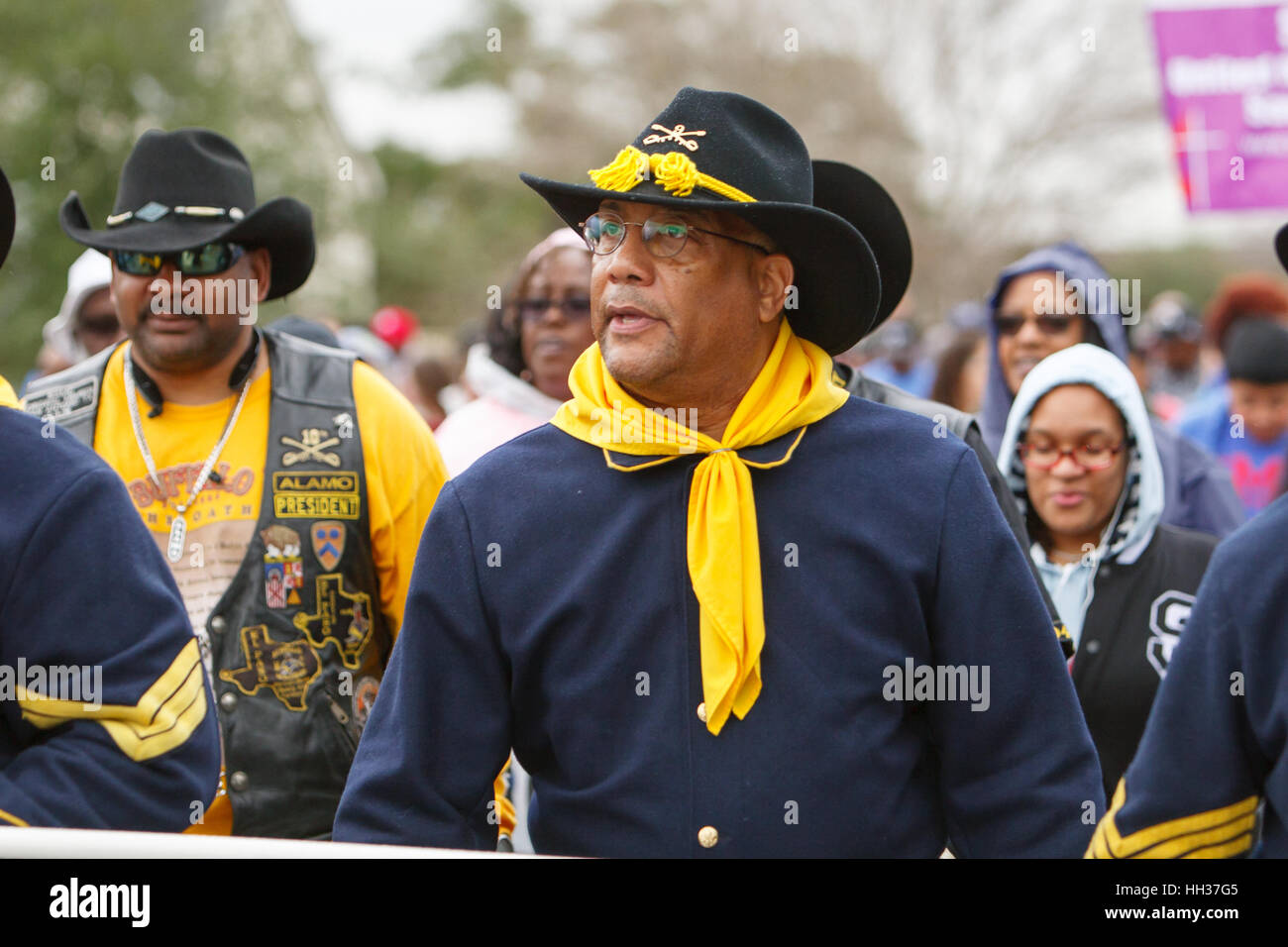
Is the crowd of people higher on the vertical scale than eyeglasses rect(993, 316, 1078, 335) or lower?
lower

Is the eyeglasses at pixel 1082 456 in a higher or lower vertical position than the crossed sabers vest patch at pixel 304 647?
higher

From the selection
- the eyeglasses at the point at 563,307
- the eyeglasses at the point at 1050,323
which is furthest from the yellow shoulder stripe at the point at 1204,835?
the eyeglasses at the point at 1050,323

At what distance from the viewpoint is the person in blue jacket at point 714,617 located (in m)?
2.86

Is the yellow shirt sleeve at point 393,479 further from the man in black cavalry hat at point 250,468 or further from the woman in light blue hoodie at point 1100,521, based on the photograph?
the woman in light blue hoodie at point 1100,521

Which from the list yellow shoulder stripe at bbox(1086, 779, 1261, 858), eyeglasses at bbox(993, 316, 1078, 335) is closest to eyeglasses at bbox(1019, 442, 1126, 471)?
eyeglasses at bbox(993, 316, 1078, 335)

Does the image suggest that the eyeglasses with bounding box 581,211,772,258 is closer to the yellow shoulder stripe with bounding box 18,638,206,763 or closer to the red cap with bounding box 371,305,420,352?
the yellow shoulder stripe with bounding box 18,638,206,763

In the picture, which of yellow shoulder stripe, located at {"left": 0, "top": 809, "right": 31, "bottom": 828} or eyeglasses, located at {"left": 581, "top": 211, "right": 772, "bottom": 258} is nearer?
yellow shoulder stripe, located at {"left": 0, "top": 809, "right": 31, "bottom": 828}

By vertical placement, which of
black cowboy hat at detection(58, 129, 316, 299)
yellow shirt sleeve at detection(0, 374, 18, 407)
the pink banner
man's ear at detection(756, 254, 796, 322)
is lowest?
yellow shirt sleeve at detection(0, 374, 18, 407)

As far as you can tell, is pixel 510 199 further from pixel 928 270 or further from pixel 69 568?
pixel 69 568

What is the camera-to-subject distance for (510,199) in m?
32.1

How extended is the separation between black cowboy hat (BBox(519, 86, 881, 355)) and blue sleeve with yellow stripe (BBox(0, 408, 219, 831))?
42.0 inches

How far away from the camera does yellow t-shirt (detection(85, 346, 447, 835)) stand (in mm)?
4238

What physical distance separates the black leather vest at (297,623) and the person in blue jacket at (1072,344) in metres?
2.45
